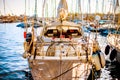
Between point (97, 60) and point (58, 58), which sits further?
point (97, 60)

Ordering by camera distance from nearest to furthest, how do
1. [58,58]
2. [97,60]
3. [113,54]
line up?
[58,58]
[97,60]
[113,54]

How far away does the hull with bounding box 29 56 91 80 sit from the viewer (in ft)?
43.3

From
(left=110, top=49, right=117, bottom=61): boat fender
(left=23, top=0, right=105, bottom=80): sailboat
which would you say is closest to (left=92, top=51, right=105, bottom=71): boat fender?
(left=23, top=0, right=105, bottom=80): sailboat

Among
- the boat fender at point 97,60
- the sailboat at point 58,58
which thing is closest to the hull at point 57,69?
the sailboat at point 58,58

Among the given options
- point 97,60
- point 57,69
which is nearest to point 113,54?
point 97,60

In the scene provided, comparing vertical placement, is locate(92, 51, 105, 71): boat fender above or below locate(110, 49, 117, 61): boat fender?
above

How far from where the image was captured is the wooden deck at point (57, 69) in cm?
1321

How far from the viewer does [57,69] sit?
43.6 feet

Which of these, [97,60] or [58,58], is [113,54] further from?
[58,58]

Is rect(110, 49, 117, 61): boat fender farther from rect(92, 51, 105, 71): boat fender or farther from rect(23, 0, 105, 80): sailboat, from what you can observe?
rect(23, 0, 105, 80): sailboat

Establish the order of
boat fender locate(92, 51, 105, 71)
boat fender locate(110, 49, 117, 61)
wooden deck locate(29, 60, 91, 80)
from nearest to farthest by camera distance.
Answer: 1. wooden deck locate(29, 60, 91, 80)
2. boat fender locate(92, 51, 105, 71)
3. boat fender locate(110, 49, 117, 61)

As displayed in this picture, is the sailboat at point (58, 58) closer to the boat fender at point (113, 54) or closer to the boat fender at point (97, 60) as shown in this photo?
the boat fender at point (97, 60)

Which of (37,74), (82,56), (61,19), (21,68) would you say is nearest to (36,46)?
(37,74)

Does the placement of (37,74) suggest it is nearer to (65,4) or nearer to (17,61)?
(65,4)
